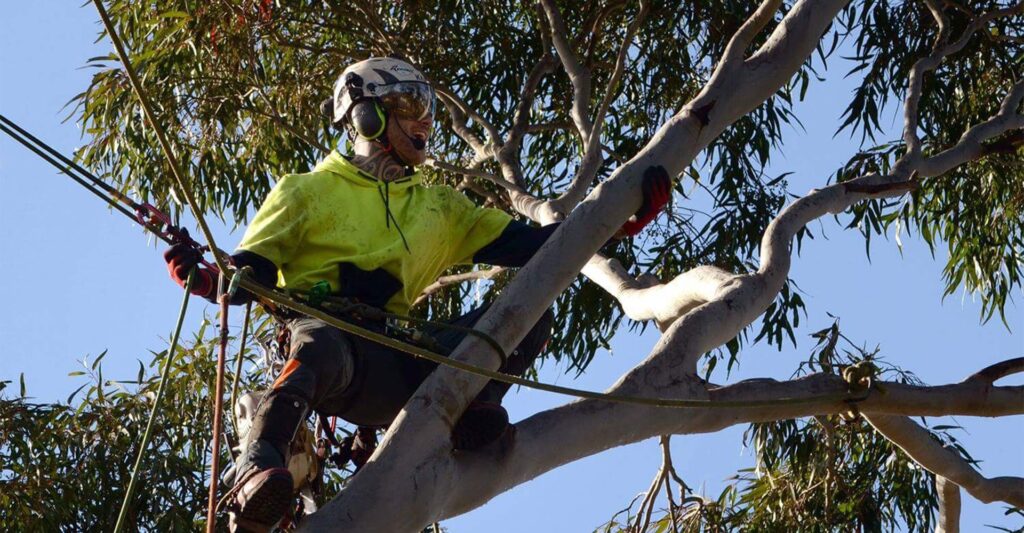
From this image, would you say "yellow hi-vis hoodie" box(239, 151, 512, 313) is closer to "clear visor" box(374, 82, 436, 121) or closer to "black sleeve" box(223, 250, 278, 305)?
"black sleeve" box(223, 250, 278, 305)

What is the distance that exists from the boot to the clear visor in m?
1.14

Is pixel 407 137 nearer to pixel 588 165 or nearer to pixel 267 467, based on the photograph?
pixel 267 467

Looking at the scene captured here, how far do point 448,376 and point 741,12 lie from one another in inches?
164

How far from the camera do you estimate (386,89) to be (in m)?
4.64

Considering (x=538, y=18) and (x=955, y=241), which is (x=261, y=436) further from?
(x=955, y=241)

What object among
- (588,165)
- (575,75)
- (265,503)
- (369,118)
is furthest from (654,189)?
(575,75)

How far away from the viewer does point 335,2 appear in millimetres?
7406

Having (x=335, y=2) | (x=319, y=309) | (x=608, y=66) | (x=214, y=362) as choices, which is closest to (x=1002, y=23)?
(x=608, y=66)

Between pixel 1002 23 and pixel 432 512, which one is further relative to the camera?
pixel 1002 23

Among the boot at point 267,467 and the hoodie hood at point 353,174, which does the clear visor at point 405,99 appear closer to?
the hoodie hood at point 353,174

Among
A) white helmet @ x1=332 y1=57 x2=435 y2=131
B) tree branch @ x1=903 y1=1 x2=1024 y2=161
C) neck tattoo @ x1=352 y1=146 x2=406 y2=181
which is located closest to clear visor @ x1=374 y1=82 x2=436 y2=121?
white helmet @ x1=332 y1=57 x2=435 y2=131

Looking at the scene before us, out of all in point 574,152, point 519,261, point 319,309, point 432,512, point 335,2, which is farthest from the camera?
point 574,152

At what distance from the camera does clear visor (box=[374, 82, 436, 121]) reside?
15.2ft

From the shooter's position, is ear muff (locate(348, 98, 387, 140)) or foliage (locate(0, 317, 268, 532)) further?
foliage (locate(0, 317, 268, 532))
